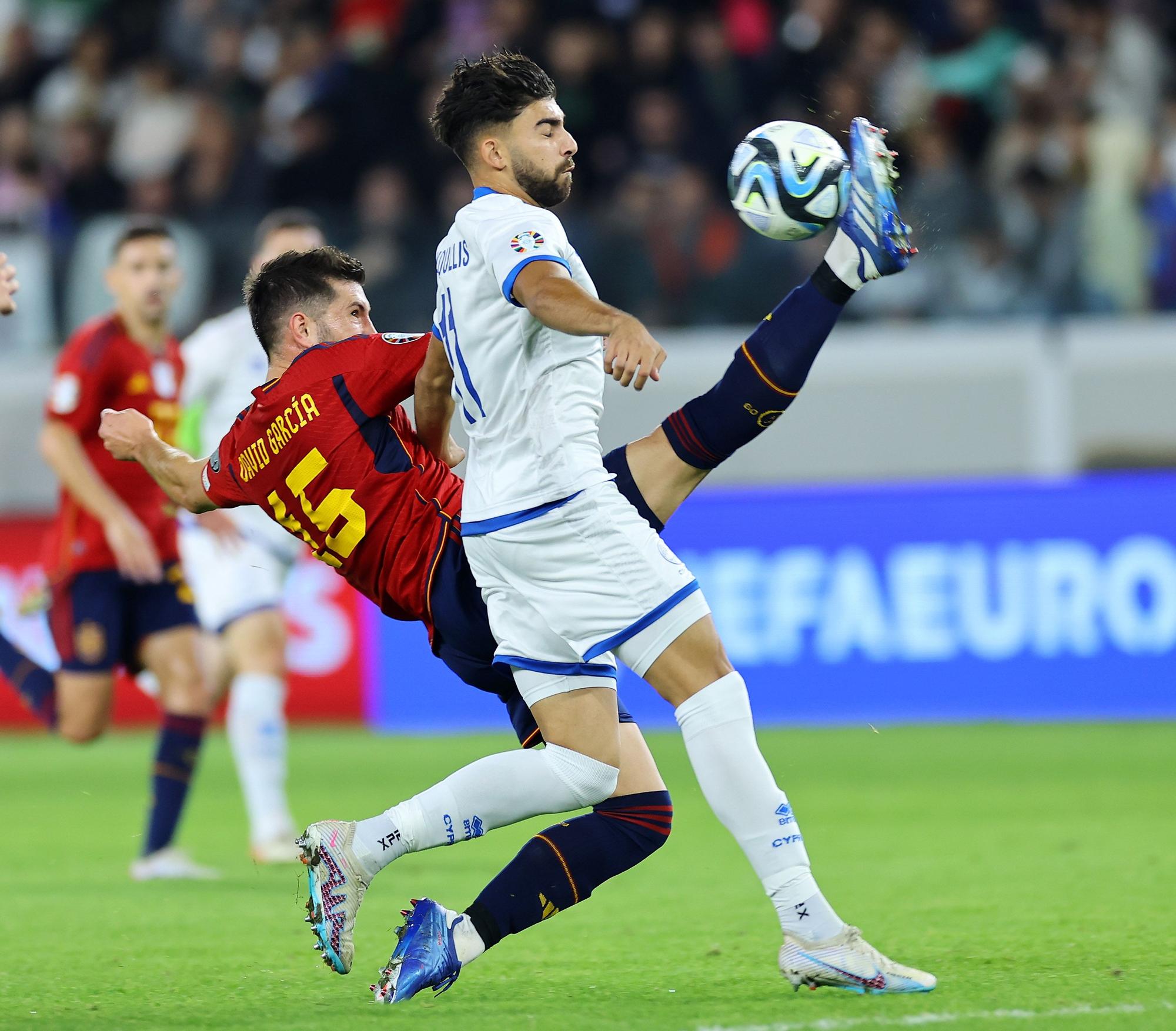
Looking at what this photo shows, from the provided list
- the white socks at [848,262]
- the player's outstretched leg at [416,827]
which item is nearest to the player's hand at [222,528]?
the player's outstretched leg at [416,827]

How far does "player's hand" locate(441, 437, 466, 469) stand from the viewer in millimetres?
4414

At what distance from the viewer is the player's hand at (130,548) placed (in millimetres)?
6160

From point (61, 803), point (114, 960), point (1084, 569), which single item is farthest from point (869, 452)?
point (114, 960)

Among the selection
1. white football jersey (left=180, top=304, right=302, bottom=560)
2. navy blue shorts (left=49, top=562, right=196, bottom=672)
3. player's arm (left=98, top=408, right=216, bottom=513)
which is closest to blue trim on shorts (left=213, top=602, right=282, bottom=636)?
white football jersey (left=180, top=304, right=302, bottom=560)

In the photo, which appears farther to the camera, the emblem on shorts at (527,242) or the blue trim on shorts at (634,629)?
the blue trim on shorts at (634,629)

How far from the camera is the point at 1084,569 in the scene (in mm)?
10000

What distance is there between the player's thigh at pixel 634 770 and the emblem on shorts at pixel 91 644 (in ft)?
9.60

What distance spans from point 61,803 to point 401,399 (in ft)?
15.7

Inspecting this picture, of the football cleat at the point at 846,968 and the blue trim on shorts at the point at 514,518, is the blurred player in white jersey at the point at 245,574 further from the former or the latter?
the football cleat at the point at 846,968

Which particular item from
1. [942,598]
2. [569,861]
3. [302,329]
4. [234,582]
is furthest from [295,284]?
[942,598]

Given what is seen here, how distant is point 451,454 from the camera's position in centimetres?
447

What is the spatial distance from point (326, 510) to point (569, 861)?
940 mm

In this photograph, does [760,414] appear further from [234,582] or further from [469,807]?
[234,582]

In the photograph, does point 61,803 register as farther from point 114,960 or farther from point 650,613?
point 650,613
